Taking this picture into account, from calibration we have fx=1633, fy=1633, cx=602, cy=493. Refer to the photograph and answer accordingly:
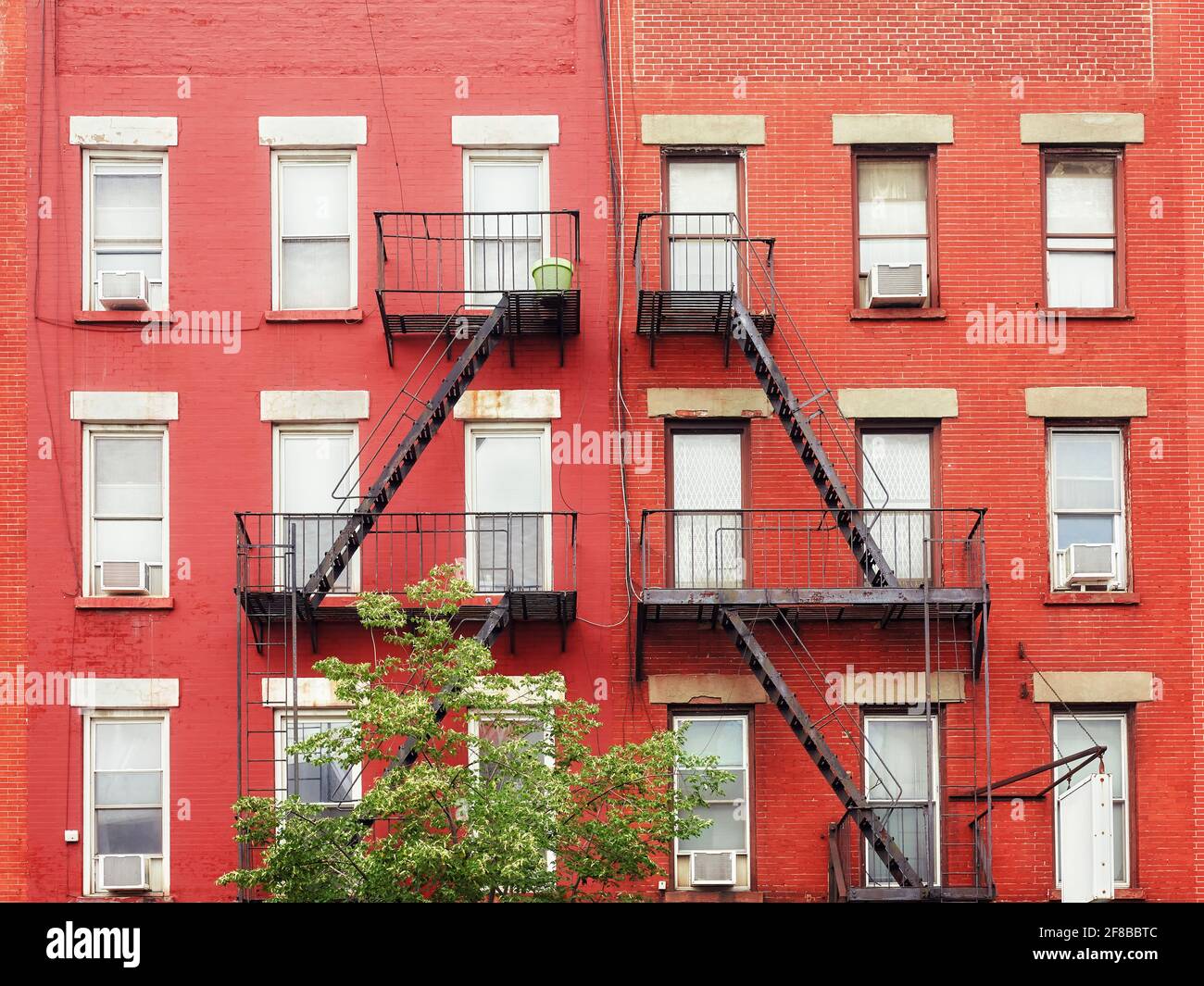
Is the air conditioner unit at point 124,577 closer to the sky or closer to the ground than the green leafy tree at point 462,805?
closer to the sky

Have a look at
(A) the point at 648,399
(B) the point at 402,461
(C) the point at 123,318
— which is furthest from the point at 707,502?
(C) the point at 123,318

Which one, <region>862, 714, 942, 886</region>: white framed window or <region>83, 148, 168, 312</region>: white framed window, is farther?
<region>83, 148, 168, 312</region>: white framed window

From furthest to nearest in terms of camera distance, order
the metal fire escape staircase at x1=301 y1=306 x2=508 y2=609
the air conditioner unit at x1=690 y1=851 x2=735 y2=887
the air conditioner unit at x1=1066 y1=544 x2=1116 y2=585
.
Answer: the air conditioner unit at x1=1066 y1=544 x2=1116 y2=585
the air conditioner unit at x1=690 y1=851 x2=735 y2=887
the metal fire escape staircase at x1=301 y1=306 x2=508 y2=609

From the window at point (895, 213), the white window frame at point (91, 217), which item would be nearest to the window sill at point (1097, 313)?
the window at point (895, 213)

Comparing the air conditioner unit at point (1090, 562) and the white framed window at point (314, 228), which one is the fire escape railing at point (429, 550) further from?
the air conditioner unit at point (1090, 562)

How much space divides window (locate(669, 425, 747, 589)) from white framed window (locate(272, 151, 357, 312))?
4.11 meters

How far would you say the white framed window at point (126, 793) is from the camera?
16.9 m

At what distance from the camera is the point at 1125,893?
1684 cm

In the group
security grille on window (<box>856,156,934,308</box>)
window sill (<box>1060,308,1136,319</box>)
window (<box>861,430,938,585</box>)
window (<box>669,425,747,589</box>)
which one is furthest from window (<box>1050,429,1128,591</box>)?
window (<box>669,425,747,589</box>)

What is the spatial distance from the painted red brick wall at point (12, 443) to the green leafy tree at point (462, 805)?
3.25m

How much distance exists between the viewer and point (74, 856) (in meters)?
16.9

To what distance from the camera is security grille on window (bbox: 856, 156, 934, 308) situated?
18.2 m

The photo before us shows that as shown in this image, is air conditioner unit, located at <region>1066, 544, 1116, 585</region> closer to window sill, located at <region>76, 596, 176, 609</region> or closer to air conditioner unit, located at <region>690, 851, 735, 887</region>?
air conditioner unit, located at <region>690, 851, 735, 887</region>

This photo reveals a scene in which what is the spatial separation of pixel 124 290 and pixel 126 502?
229cm
